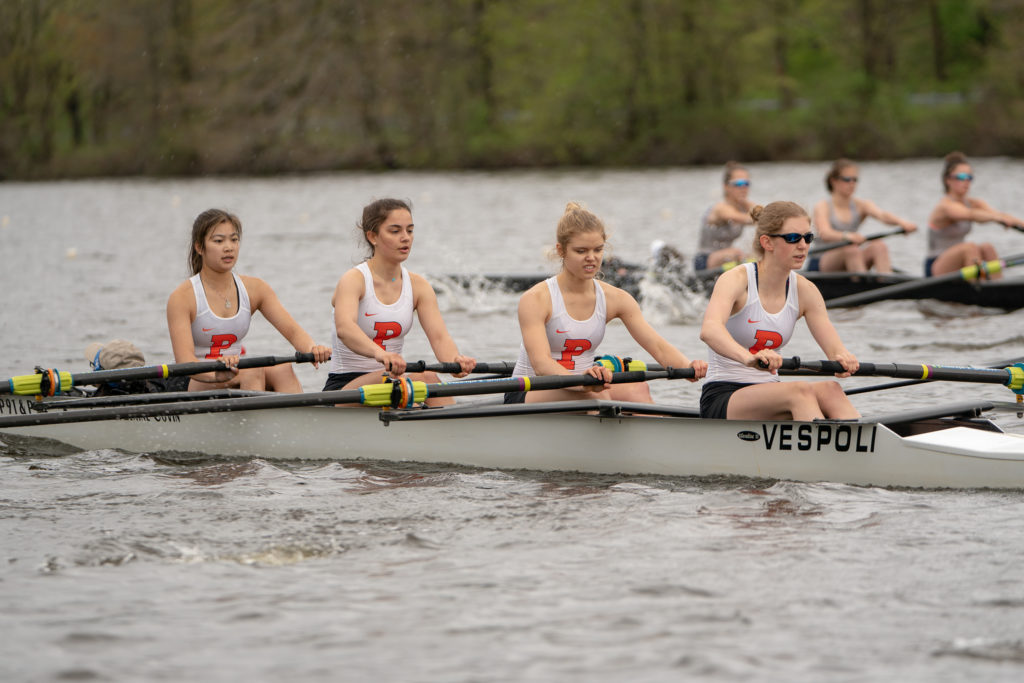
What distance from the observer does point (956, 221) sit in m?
12.3

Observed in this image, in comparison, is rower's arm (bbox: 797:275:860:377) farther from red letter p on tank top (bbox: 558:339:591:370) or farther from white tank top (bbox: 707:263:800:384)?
red letter p on tank top (bbox: 558:339:591:370)

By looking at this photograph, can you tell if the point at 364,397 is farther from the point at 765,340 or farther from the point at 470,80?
the point at 470,80

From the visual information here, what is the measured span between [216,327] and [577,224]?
2367 mm

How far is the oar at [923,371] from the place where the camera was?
242 inches

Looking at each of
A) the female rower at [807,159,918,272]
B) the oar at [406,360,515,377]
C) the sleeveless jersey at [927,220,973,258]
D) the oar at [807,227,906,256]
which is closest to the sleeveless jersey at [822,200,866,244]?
the female rower at [807,159,918,272]

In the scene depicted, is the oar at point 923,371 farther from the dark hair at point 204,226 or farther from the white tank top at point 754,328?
the dark hair at point 204,226

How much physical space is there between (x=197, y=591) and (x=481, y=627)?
1166mm

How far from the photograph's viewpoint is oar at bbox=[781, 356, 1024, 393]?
6145mm

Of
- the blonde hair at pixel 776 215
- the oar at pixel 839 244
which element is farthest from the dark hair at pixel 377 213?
the oar at pixel 839 244

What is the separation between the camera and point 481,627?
4660 millimetres

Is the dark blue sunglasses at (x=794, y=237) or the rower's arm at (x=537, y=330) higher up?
the dark blue sunglasses at (x=794, y=237)

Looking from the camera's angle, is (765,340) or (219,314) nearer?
(765,340)

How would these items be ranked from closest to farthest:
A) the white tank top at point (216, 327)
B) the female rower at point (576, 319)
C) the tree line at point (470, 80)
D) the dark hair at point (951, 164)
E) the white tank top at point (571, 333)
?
1. the female rower at point (576, 319)
2. the white tank top at point (571, 333)
3. the white tank top at point (216, 327)
4. the dark hair at point (951, 164)
5. the tree line at point (470, 80)

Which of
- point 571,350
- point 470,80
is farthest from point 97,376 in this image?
point 470,80
